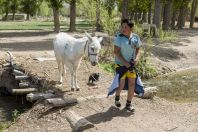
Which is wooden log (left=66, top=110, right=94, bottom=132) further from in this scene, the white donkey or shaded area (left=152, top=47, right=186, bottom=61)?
shaded area (left=152, top=47, right=186, bottom=61)

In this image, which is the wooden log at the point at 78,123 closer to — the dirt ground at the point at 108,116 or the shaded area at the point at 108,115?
the dirt ground at the point at 108,116

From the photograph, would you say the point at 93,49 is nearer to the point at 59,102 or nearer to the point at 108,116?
the point at 59,102

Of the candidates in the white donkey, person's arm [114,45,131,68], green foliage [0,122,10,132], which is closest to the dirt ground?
green foliage [0,122,10,132]

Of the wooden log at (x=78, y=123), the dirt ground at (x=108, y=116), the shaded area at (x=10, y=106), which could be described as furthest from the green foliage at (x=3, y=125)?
the wooden log at (x=78, y=123)

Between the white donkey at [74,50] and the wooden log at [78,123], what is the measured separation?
5.84ft

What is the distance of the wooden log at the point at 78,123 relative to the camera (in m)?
8.89

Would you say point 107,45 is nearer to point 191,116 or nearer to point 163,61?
point 163,61

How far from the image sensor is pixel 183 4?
136ft

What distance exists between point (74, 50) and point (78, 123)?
2.99 meters

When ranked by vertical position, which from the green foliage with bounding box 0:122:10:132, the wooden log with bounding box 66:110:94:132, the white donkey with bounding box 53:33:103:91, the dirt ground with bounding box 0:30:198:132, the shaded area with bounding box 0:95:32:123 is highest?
the white donkey with bounding box 53:33:103:91

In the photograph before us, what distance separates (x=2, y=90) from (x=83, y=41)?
5975 mm

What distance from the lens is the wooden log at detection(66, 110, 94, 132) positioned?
8891 mm

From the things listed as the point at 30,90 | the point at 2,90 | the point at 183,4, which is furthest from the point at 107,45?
the point at 183,4

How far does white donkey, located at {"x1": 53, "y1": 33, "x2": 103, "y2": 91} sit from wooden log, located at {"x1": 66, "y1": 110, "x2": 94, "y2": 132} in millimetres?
1780
